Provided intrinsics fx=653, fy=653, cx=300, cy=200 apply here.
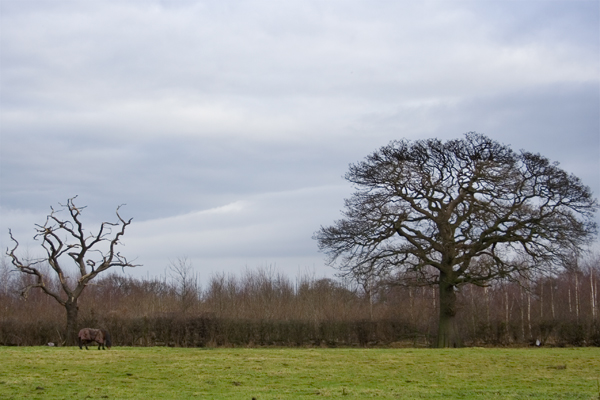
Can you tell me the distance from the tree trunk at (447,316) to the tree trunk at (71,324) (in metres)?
19.0

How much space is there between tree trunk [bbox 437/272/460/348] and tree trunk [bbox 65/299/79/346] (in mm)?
18997

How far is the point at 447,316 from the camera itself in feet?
113

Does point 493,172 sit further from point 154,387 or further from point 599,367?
point 154,387

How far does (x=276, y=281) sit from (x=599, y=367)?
38567 mm

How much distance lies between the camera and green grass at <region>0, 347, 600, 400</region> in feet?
47.1

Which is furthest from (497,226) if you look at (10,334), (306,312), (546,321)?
(10,334)

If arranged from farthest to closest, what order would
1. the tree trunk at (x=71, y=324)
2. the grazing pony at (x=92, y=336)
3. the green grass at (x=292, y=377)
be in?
1. the tree trunk at (x=71, y=324)
2. the grazing pony at (x=92, y=336)
3. the green grass at (x=292, y=377)

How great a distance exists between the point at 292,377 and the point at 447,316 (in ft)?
61.3

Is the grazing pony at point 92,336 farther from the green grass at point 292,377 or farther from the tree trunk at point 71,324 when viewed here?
the tree trunk at point 71,324

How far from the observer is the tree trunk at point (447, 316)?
3431cm

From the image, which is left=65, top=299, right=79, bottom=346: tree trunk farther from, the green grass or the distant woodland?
the green grass

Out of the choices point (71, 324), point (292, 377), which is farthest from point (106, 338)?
point (292, 377)

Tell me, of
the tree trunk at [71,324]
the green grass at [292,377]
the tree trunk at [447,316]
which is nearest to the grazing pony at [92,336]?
the green grass at [292,377]

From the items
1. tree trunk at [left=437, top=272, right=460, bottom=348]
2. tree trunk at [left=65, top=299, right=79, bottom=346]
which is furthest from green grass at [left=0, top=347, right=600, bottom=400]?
tree trunk at [left=437, top=272, right=460, bottom=348]
